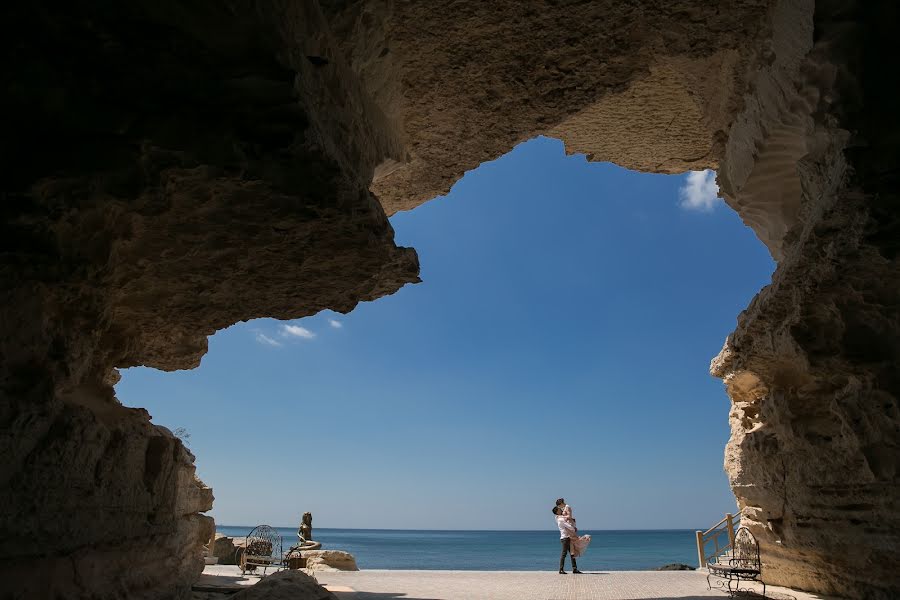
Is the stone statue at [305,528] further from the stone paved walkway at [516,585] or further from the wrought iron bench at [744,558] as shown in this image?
the wrought iron bench at [744,558]

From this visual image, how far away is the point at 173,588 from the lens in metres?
4.36

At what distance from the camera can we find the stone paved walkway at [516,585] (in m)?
6.77

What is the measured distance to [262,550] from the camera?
30.7 feet

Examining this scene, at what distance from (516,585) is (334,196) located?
22.8ft

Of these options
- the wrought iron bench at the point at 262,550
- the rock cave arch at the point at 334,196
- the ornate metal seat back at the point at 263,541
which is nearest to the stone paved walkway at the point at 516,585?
the wrought iron bench at the point at 262,550

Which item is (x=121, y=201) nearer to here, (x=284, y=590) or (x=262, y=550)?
(x=284, y=590)

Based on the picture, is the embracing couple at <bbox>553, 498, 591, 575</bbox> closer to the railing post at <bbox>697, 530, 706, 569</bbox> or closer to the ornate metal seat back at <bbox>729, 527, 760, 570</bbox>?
the railing post at <bbox>697, 530, 706, 569</bbox>

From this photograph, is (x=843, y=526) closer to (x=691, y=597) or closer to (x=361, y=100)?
(x=691, y=597)

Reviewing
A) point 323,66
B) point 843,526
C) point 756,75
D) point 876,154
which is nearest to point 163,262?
point 323,66

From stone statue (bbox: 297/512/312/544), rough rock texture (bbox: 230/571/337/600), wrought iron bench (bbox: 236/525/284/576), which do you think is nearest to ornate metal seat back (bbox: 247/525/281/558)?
wrought iron bench (bbox: 236/525/284/576)

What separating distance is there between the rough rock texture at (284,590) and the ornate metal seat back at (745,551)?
182 inches

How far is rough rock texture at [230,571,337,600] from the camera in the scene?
4430 mm

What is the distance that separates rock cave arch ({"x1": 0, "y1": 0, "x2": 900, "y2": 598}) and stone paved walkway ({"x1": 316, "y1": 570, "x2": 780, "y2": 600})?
2.09m

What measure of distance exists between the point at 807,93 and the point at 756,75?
104cm
